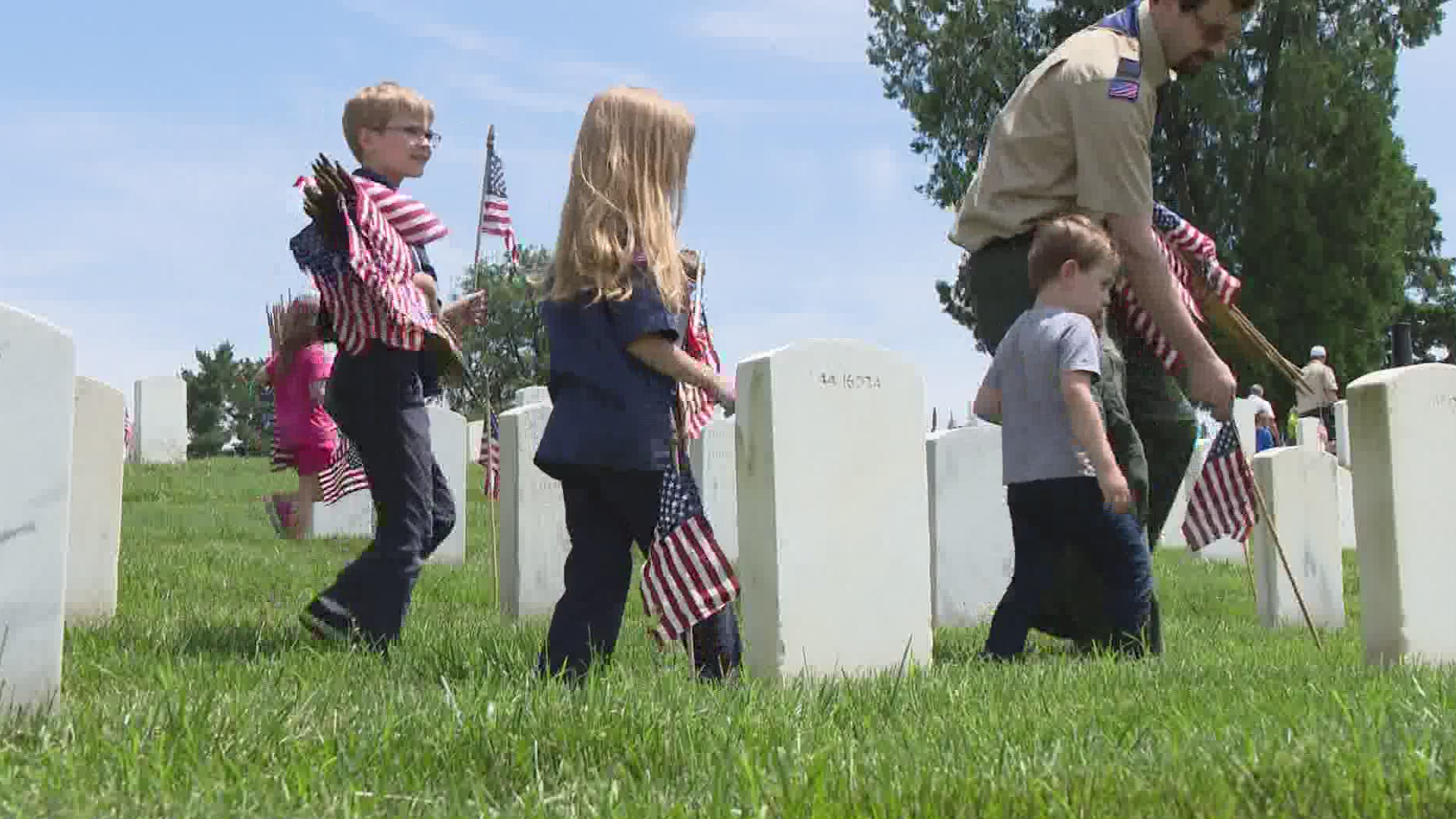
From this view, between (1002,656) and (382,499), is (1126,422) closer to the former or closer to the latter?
(1002,656)

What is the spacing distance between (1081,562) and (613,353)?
173cm

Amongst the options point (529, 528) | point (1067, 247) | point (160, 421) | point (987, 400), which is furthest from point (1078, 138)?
point (160, 421)

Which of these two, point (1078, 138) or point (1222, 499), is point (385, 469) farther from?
point (1222, 499)

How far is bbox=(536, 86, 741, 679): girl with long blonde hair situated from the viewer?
382 centimetres

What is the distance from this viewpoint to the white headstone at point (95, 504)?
18.4 feet

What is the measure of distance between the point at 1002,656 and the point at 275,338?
5.48m

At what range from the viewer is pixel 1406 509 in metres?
4.44

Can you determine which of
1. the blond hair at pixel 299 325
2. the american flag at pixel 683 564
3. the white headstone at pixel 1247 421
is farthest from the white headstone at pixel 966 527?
the white headstone at pixel 1247 421

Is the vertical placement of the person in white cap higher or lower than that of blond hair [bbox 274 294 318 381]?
higher

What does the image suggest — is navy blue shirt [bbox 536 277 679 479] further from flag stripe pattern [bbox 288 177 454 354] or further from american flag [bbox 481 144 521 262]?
american flag [bbox 481 144 521 262]

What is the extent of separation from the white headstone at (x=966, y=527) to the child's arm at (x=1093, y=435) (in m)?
2.74

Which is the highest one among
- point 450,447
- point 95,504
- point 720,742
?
point 450,447

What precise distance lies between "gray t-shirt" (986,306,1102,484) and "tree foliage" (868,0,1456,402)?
25.2m

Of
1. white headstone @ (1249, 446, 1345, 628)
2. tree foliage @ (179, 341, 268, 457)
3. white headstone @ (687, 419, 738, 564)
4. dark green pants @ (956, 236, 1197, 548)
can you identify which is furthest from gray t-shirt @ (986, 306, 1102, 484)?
tree foliage @ (179, 341, 268, 457)
